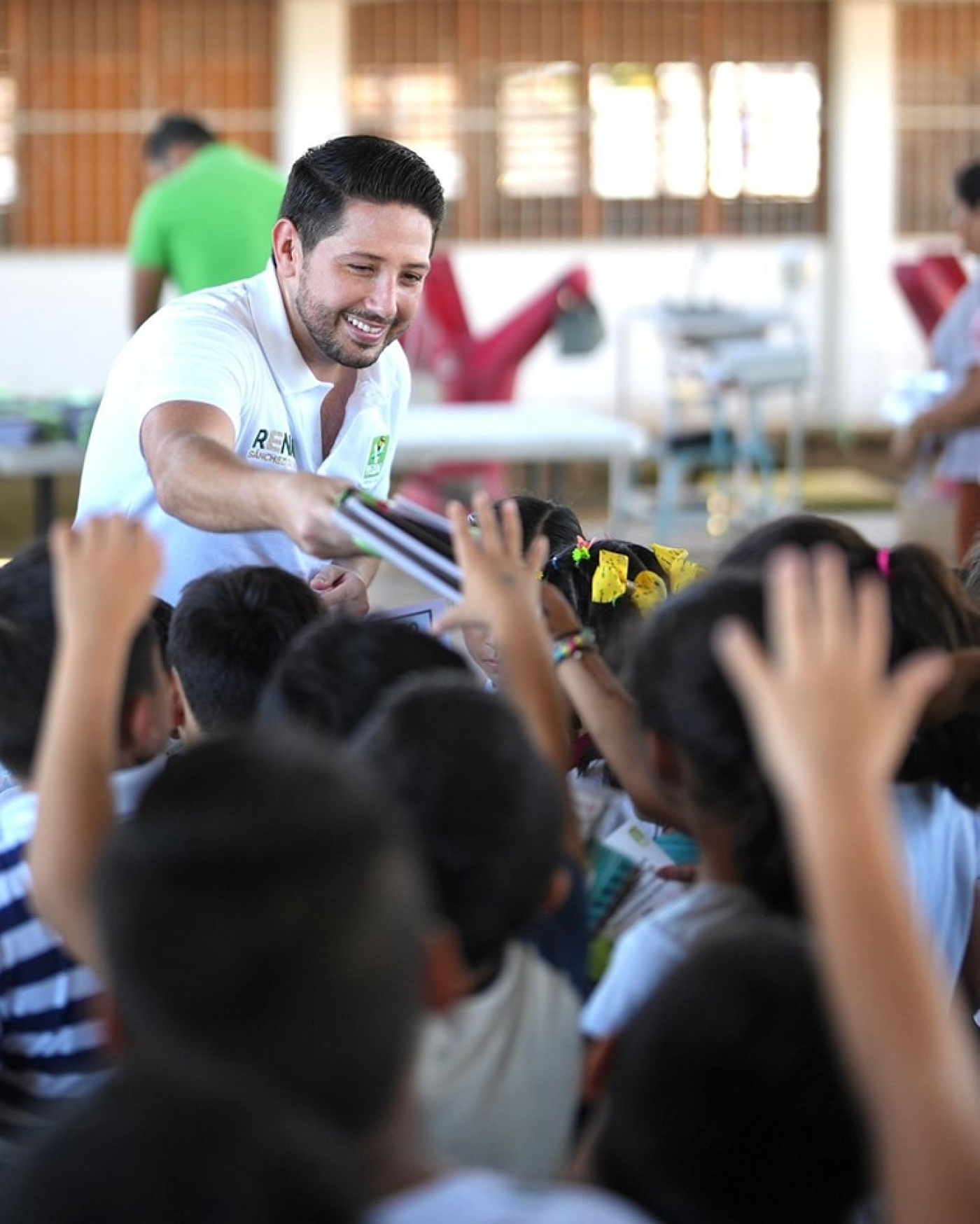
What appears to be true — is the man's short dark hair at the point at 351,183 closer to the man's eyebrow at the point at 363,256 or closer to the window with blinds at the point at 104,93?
the man's eyebrow at the point at 363,256

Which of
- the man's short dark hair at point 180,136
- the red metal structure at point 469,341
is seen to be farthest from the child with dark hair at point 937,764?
the red metal structure at point 469,341

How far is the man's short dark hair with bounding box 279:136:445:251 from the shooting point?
8.07ft

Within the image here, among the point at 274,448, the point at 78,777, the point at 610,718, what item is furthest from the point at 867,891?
the point at 274,448

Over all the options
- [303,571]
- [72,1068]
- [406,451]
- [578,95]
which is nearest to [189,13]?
[578,95]

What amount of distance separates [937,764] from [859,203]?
1077 cm

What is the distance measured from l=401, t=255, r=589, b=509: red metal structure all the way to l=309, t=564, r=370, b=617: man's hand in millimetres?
5444

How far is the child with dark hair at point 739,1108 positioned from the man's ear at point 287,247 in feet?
5.41

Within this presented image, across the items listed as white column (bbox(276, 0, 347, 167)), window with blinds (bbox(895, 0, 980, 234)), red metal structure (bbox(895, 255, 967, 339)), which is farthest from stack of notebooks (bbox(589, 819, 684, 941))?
window with blinds (bbox(895, 0, 980, 234))

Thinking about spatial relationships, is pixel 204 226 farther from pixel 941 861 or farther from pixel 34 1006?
pixel 34 1006

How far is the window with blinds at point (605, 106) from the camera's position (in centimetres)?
1148

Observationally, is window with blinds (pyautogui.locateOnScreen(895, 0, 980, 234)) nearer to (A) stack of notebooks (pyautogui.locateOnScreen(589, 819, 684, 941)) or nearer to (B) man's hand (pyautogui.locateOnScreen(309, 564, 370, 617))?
(B) man's hand (pyautogui.locateOnScreen(309, 564, 370, 617))

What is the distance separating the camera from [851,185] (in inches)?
471

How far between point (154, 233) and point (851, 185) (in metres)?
7.12

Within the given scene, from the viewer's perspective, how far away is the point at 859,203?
1198 centimetres
